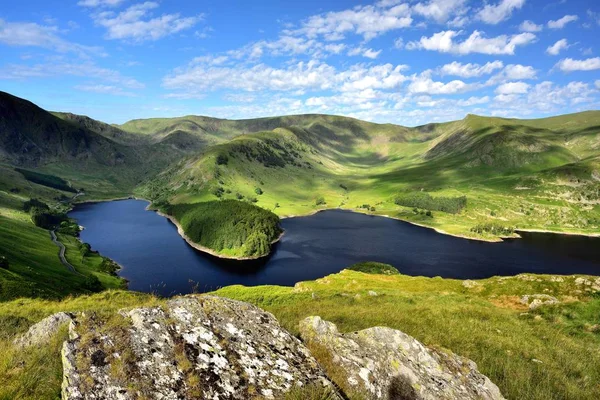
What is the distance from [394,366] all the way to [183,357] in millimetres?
9579

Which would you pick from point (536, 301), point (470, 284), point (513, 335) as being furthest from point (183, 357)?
point (470, 284)

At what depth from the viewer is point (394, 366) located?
1504 cm

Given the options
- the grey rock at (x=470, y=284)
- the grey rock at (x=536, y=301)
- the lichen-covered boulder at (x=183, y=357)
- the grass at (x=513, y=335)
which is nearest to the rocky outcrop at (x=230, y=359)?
the lichen-covered boulder at (x=183, y=357)

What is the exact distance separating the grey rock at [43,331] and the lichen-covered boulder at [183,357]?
4325 mm

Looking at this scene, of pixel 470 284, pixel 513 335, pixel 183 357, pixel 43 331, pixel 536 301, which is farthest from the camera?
pixel 470 284

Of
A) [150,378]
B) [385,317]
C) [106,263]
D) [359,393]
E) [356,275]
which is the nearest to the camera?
[150,378]

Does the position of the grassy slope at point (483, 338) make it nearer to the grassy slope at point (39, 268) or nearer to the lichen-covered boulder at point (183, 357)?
the lichen-covered boulder at point (183, 357)

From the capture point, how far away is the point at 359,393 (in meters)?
12.8

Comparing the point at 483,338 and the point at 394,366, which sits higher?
the point at 394,366

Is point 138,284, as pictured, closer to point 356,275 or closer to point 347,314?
point 356,275

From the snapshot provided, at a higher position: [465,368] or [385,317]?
[465,368]

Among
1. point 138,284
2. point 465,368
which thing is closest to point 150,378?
point 465,368

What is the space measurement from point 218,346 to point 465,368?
12.9 metres

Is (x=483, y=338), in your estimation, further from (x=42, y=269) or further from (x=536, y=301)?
(x=42, y=269)
